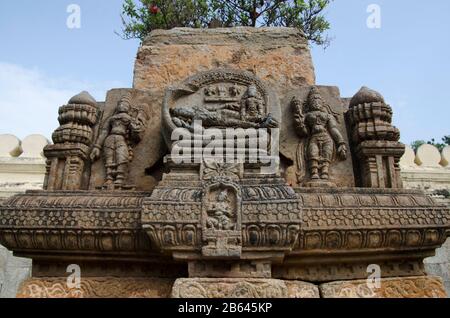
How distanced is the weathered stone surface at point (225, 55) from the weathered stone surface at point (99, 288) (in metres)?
1.91

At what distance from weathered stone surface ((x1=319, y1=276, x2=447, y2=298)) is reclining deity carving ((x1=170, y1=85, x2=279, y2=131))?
130cm

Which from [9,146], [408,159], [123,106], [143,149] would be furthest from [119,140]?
[408,159]

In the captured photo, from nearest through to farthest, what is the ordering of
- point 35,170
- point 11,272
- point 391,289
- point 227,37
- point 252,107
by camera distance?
point 391,289 < point 252,107 < point 227,37 < point 11,272 < point 35,170

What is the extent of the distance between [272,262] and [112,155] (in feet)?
5.37

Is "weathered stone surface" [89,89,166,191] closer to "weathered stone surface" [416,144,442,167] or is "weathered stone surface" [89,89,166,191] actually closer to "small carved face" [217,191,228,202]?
"small carved face" [217,191,228,202]

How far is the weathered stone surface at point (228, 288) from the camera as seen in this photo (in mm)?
2174

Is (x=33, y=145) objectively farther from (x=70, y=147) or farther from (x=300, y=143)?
(x=300, y=143)

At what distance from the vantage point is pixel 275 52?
12.9 ft

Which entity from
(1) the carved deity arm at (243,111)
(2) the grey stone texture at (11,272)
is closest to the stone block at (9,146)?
(2) the grey stone texture at (11,272)

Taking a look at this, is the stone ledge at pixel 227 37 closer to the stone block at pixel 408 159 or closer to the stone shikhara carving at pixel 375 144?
the stone shikhara carving at pixel 375 144

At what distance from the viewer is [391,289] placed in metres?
2.57

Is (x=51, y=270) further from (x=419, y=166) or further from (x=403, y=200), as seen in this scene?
(x=419, y=166)

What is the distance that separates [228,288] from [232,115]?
146 cm

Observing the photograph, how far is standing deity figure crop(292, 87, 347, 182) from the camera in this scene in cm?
309
